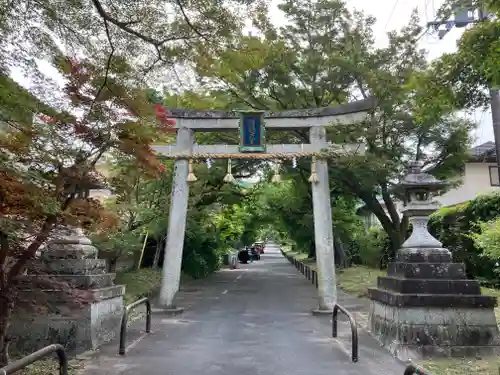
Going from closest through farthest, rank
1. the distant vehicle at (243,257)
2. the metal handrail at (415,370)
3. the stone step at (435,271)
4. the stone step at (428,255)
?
the metal handrail at (415,370), the stone step at (435,271), the stone step at (428,255), the distant vehicle at (243,257)

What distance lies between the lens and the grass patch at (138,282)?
1497 centimetres

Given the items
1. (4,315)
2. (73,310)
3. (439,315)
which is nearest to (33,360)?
(4,315)

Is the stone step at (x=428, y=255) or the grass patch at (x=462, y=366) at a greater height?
the stone step at (x=428, y=255)

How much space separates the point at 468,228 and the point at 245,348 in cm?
1110

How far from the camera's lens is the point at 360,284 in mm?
19344

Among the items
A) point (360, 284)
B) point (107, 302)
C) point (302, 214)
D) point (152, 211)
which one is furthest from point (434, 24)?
point (302, 214)

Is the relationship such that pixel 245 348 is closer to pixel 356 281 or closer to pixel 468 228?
pixel 468 228

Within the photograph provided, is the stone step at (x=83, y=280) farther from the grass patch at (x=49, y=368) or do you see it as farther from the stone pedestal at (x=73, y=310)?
the grass patch at (x=49, y=368)

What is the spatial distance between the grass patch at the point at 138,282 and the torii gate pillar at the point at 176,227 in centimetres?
151

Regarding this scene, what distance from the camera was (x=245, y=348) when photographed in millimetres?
8312

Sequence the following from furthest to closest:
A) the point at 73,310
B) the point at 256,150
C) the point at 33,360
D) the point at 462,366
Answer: the point at 256,150 → the point at 73,310 → the point at 462,366 → the point at 33,360

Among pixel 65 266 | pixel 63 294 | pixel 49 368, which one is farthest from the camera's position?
pixel 65 266

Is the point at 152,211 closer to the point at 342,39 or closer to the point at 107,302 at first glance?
the point at 107,302

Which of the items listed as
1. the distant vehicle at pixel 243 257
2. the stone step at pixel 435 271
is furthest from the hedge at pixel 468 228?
the distant vehicle at pixel 243 257
